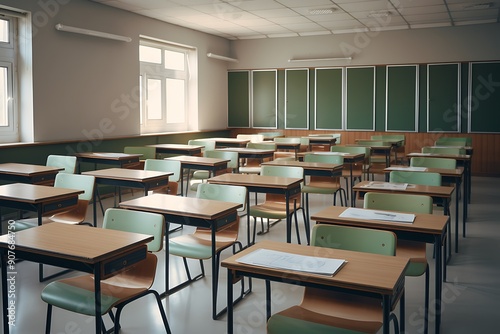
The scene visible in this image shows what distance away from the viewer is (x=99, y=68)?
303 inches

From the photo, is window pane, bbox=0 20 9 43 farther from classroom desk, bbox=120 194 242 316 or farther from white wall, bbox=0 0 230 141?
classroom desk, bbox=120 194 242 316

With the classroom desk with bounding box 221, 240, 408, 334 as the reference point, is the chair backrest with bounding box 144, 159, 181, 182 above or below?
above

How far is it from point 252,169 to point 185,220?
389 centimetres

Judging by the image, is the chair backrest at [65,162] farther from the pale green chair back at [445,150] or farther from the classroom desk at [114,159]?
the pale green chair back at [445,150]

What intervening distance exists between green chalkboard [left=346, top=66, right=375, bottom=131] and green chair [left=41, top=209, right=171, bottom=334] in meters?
8.34

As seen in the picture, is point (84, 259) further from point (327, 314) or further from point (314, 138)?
point (314, 138)

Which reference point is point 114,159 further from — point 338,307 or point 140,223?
point 338,307

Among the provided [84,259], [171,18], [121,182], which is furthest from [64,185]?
[171,18]

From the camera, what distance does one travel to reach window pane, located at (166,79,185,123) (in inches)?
389

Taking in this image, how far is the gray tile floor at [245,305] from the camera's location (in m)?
3.15

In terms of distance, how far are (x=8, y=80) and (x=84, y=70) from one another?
3.84 ft

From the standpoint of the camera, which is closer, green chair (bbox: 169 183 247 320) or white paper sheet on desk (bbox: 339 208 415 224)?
white paper sheet on desk (bbox: 339 208 415 224)

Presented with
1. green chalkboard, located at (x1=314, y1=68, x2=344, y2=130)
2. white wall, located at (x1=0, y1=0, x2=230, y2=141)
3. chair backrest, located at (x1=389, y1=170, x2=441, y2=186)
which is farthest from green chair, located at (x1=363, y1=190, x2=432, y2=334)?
green chalkboard, located at (x1=314, y1=68, x2=344, y2=130)

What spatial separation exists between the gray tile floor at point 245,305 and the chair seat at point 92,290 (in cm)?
49
